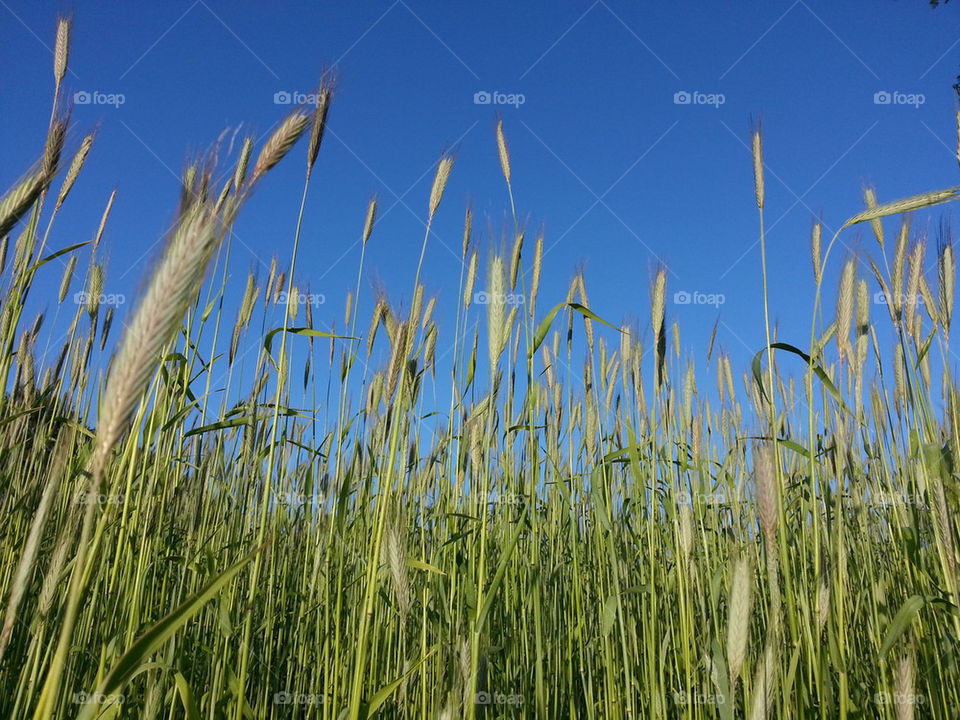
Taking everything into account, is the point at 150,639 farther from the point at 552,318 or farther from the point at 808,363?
the point at 808,363

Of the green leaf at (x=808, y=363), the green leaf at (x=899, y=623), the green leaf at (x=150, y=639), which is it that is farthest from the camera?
the green leaf at (x=808, y=363)

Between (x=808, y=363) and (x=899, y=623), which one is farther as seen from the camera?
(x=808, y=363)

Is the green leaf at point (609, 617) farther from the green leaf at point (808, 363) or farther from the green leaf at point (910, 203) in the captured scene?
the green leaf at point (910, 203)

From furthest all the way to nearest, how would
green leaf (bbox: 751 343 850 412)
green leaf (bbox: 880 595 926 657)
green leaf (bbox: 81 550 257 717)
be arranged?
green leaf (bbox: 751 343 850 412) < green leaf (bbox: 880 595 926 657) < green leaf (bbox: 81 550 257 717)

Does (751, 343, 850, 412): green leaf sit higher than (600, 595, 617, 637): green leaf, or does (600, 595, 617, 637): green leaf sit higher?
(751, 343, 850, 412): green leaf

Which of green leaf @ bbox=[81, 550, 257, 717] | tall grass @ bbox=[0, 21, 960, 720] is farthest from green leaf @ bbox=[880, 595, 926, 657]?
green leaf @ bbox=[81, 550, 257, 717]

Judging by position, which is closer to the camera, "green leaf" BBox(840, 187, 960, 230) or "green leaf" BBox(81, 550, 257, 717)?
"green leaf" BBox(81, 550, 257, 717)

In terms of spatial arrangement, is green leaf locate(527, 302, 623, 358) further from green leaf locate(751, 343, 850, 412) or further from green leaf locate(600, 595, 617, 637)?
green leaf locate(600, 595, 617, 637)

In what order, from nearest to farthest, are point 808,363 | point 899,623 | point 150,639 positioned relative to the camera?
point 150,639, point 899,623, point 808,363

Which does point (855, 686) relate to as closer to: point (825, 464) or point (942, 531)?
point (942, 531)

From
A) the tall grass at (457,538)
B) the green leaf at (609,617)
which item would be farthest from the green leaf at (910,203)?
the green leaf at (609,617)

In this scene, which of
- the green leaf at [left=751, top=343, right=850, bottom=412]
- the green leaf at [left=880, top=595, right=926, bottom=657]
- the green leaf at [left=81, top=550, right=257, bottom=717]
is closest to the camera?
the green leaf at [left=81, top=550, right=257, bottom=717]

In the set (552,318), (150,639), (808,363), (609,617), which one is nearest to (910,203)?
(808,363)

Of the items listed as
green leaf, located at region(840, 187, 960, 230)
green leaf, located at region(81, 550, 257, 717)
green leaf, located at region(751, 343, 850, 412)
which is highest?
green leaf, located at region(840, 187, 960, 230)
